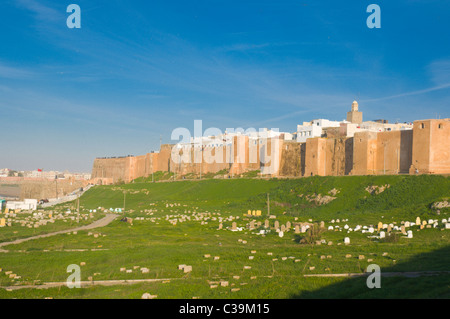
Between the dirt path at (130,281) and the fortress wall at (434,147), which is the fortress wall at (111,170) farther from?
the dirt path at (130,281)

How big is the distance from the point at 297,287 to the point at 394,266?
461cm

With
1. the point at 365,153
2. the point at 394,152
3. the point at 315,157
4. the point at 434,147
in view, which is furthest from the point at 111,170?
the point at 434,147

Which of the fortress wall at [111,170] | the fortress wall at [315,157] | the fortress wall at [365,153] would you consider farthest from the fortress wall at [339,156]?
the fortress wall at [111,170]

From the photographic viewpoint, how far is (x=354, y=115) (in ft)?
249

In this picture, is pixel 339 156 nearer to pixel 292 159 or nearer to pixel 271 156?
pixel 292 159

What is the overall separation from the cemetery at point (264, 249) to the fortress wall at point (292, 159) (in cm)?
1394

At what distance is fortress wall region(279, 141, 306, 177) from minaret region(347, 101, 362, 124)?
21762 mm

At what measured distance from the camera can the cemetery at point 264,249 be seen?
12602 mm

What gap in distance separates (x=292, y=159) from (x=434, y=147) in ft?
77.1

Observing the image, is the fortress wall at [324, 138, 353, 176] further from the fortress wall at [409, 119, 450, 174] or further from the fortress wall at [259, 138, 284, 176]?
the fortress wall at [409, 119, 450, 174]

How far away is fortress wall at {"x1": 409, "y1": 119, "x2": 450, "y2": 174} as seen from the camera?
36.2 meters

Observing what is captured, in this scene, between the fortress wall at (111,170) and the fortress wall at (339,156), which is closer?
the fortress wall at (339,156)

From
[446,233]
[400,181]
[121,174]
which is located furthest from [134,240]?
[121,174]
